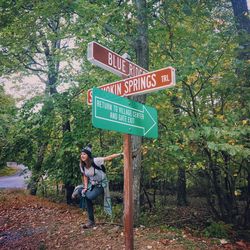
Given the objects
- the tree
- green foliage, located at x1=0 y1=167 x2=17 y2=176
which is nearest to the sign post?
the tree

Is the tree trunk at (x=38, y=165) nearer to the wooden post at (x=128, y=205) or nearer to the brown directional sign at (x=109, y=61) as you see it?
the wooden post at (x=128, y=205)

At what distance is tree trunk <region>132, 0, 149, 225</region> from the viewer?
6.21 metres

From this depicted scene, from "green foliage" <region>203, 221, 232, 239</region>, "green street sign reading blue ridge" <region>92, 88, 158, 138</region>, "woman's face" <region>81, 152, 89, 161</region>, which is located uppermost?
"green street sign reading blue ridge" <region>92, 88, 158, 138</region>

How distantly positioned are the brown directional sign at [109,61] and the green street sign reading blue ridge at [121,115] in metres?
0.39

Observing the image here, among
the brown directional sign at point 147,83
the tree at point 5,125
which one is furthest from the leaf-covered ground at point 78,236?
the brown directional sign at point 147,83

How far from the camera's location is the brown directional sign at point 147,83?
3543mm

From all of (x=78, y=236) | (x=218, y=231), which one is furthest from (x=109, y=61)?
(x=218, y=231)

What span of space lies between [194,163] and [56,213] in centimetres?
455

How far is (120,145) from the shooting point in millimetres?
8438

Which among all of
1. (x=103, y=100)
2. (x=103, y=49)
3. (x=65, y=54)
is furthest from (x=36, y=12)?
A: (x=103, y=100)

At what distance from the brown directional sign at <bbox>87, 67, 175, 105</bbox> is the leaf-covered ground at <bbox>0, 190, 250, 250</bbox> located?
3.04m

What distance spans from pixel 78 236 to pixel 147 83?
3.94 metres

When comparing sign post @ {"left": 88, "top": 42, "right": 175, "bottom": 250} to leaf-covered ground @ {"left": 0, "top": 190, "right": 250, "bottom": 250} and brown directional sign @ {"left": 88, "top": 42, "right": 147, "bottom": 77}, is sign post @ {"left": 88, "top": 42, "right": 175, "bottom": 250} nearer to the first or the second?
brown directional sign @ {"left": 88, "top": 42, "right": 147, "bottom": 77}

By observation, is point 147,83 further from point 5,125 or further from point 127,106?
point 5,125
